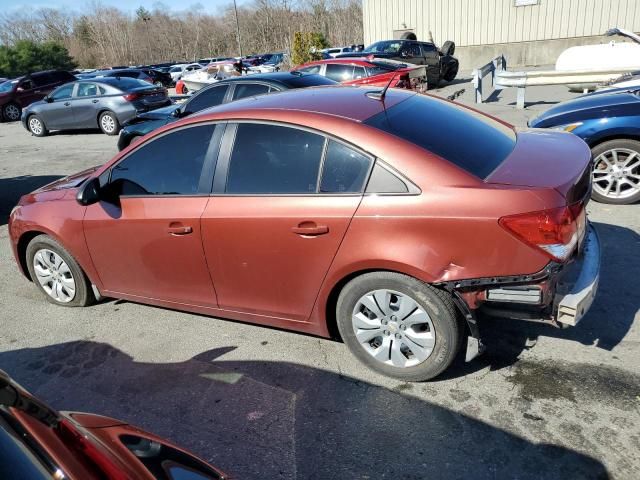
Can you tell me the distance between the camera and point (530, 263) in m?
2.76

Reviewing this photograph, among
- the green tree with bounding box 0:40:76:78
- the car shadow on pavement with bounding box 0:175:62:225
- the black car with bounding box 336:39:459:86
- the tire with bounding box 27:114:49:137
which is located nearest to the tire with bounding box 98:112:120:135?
the tire with bounding box 27:114:49:137

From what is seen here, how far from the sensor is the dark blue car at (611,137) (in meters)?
5.46

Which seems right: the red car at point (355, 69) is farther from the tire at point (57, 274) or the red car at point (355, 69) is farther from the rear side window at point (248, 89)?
the tire at point (57, 274)

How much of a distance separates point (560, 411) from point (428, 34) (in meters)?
25.3

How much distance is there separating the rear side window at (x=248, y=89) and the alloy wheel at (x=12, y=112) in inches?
617

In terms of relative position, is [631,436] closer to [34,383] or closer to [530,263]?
[530,263]

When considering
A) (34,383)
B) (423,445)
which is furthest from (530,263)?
(34,383)

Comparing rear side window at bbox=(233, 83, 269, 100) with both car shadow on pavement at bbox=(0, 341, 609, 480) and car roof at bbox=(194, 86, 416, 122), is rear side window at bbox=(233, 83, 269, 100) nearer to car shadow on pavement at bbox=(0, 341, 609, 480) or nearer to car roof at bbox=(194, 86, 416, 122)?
car roof at bbox=(194, 86, 416, 122)

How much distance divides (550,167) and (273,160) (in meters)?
1.64

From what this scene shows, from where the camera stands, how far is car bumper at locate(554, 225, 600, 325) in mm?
2854

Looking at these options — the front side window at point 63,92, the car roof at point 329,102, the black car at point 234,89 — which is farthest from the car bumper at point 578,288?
the front side window at point 63,92

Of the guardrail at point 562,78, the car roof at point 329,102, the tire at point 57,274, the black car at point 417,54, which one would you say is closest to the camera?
the car roof at point 329,102

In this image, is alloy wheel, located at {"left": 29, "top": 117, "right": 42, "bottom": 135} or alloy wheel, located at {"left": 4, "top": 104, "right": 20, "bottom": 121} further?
alloy wheel, located at {"left": 4, "top": 104, "right": 20, "bottom": 121}

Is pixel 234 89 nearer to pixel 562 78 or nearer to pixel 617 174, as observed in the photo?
pixel 617 174
